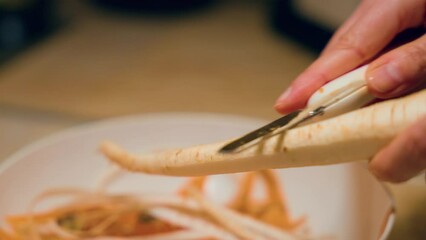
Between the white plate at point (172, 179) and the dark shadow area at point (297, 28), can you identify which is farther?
the dark shadow area at point (297, 28)

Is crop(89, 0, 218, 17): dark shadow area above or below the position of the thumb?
above

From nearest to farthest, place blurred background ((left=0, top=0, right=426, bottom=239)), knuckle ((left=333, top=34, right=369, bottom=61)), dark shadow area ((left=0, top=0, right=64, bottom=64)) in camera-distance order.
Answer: knuckle ((left=333, top=34, right=369, bottom=61)) < blurred background ((left=0, top=0, right=426, bottom=239)) < dark shadow area ((left=0, top=0, right=64, bottom=64))

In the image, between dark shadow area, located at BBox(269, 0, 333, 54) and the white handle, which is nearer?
the white handle

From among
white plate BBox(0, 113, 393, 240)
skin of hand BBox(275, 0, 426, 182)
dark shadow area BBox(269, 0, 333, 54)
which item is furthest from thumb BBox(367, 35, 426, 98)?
dark shadow area BBox(269, 0, 333, 54)

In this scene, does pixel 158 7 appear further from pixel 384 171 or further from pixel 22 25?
pixel 384 171

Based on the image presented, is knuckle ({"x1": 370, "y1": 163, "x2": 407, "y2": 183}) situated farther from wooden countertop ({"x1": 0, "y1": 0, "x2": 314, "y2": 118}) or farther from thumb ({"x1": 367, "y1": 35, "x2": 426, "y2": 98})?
wooden countertop ({"x1": 0, "y1": 0, "x2": 314, "y2": 118})

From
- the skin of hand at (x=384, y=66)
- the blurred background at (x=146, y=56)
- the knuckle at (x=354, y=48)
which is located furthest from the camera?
the blurred background at (x=146, y=56)

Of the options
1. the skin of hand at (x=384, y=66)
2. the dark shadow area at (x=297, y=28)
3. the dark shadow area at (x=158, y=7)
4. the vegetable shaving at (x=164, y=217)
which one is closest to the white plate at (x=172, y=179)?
the vegetable shaving at (x=164, y=217)

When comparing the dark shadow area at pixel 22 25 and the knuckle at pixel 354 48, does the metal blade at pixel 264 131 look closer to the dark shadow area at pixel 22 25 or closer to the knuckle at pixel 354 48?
the knuckle at pixel 354 48

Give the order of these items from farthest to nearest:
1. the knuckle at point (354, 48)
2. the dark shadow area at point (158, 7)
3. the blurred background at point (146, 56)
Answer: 1. the dark shadow area at point (158, 7)
2. the blurred background at point (146, 56)
3. the knuckle at point (354, 48)
